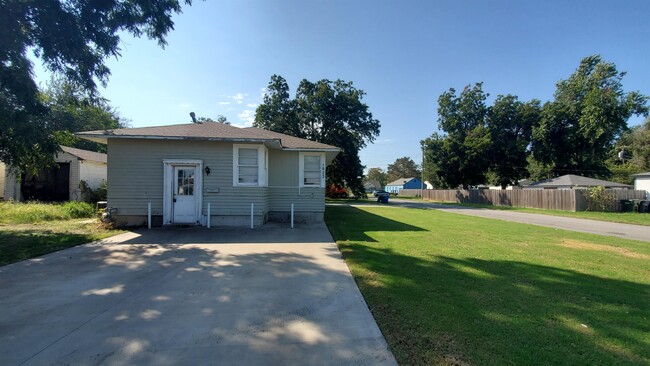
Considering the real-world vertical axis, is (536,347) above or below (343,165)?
below

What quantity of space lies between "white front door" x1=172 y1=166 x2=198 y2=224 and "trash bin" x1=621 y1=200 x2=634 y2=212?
28.6 meters

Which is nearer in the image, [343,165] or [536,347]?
[536,347]

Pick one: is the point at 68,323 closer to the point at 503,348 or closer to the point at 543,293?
the point at 503,348

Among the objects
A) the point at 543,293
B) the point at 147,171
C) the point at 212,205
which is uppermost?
the point at 147,171

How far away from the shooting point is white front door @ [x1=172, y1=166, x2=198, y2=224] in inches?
431

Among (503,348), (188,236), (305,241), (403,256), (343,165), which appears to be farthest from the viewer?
(343,165)

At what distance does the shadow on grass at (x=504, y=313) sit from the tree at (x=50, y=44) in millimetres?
10047

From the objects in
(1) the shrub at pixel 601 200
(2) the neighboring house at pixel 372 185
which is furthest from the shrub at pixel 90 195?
(2) the neighboring house at pixel 372 185

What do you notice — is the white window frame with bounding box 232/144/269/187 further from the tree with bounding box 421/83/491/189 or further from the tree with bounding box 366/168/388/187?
the tree with bounding box 366/168/388/187

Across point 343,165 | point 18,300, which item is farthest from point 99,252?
point 343,165

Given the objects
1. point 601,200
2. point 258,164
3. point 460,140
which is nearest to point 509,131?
point 460,140

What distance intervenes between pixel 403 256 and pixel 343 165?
29.0 meters

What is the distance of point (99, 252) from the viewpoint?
23.3ft

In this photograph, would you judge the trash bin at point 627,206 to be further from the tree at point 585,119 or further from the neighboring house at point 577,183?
the tree at point 585,119
